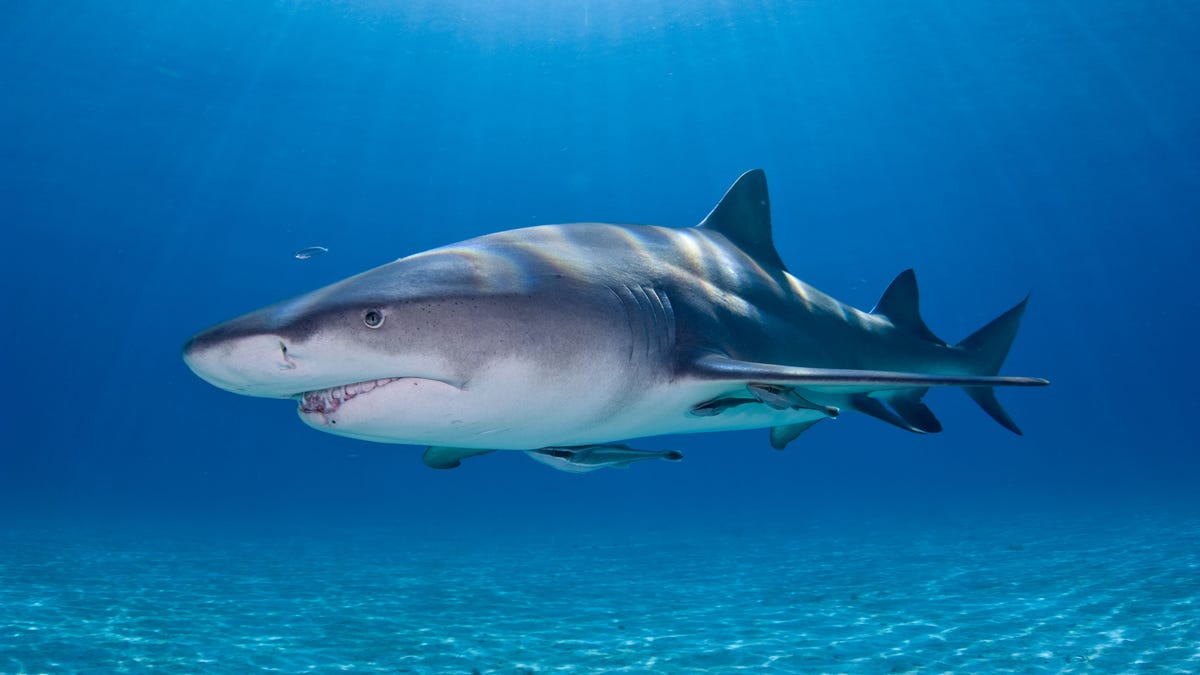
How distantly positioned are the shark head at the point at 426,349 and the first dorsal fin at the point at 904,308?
352cm

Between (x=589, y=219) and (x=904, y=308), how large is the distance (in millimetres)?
46419

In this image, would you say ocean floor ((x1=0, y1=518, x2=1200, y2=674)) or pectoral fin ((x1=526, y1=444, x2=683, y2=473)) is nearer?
pectoral fin ((x1=526, y1=444, x2=683, y2=473))

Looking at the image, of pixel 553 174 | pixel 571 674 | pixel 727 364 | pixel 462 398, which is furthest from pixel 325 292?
pixel 553 174

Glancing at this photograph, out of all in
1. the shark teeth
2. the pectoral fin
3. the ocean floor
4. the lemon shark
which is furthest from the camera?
the ocean floor

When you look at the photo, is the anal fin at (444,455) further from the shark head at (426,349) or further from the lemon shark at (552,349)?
the shark head at (426,349)

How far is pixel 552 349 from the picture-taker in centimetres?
287

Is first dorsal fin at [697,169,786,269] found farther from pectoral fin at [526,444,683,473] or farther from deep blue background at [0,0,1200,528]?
deep blue background at [0,0,1200,528]

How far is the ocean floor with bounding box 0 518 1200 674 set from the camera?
19.8ft

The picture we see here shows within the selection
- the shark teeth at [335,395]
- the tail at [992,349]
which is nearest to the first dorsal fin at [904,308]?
the tail at [992,349]

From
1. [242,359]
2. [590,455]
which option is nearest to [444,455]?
[590,455]

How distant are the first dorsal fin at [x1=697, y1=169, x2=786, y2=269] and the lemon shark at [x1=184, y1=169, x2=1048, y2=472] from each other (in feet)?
0.62

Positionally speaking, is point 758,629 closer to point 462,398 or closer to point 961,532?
point 462,398

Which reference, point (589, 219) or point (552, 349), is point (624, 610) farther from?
point (589, 219)

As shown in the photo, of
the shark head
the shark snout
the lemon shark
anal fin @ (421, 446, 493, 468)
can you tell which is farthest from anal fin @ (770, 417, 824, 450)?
the shark snout
